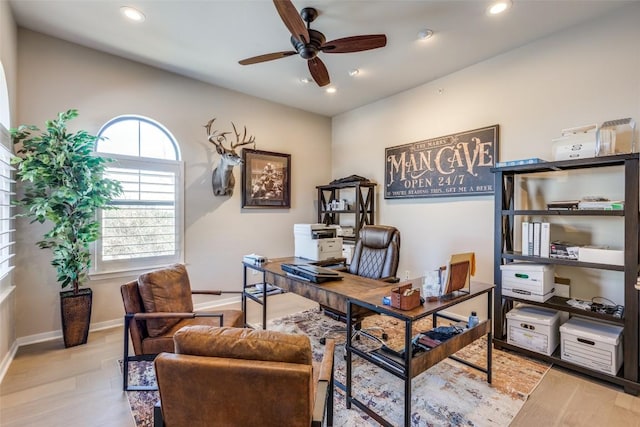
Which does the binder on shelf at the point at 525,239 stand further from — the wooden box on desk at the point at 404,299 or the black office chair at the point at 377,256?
the wooden box on desk at the point at 404,299

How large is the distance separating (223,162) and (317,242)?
5.80ft

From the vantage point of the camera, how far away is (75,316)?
9.30ft

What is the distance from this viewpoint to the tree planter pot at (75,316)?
2.80m

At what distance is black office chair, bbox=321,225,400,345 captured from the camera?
2.91m

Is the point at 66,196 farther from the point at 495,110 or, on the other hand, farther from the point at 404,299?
the point at 495,110

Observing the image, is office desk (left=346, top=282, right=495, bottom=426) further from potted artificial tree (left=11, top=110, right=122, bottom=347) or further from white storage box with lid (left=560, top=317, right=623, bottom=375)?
potted artificial tree (left=11, top=110, right=122, bottom=347)

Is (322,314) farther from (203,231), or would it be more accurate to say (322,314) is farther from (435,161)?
(435,161)

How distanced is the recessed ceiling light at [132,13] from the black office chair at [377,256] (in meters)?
2.92

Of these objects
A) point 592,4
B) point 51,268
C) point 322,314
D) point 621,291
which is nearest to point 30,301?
point 51,268

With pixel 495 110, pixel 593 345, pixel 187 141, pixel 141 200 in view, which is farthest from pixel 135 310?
pixel 495 110

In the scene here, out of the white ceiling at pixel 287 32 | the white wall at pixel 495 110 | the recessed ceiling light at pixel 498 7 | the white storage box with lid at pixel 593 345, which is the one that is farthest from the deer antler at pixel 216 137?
the white storage box with lid at pixel 593 345

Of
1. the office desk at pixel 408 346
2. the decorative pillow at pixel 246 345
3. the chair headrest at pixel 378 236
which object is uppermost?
the chair headrest at pixel 378 236

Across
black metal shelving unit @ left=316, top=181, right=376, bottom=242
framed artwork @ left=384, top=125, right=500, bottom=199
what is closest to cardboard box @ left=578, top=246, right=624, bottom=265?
framed artwork @ left=384, top=125, right=500, bottom=199

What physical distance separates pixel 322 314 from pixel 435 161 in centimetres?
243
